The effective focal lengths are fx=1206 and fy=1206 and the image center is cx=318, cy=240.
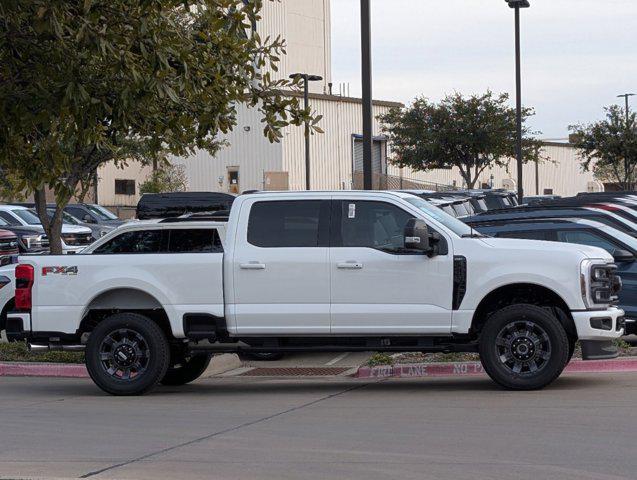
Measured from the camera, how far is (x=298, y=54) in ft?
246

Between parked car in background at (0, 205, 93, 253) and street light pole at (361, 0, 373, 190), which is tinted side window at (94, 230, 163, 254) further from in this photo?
parked car in background at (0, 205, 93, 253)

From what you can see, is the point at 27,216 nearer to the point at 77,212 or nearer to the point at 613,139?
the point at 77,212

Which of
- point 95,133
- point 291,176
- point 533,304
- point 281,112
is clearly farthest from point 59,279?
point 291,176

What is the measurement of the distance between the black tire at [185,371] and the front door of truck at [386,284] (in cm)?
255

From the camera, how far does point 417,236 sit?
12.4 metres

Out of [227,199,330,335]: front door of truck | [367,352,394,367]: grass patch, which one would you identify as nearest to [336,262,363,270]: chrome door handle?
[227,199,330,335]: front door of truck

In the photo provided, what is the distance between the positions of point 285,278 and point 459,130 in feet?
132

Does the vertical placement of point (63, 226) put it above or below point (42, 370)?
above

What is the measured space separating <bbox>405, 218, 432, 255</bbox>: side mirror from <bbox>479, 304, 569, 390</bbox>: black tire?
1.06m

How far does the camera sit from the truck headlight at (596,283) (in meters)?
12.4

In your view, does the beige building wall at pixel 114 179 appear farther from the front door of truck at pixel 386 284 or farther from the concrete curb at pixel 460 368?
the front door of truck at pixel 386 284

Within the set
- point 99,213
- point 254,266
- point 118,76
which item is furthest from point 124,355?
point 99,213

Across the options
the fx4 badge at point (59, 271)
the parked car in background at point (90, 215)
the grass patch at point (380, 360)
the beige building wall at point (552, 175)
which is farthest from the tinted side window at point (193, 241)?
the beige building wall at point (552, 175)

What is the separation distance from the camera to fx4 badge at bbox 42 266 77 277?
44.0 ft
